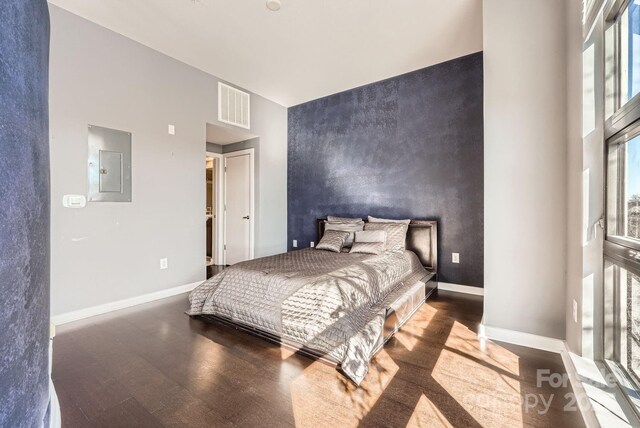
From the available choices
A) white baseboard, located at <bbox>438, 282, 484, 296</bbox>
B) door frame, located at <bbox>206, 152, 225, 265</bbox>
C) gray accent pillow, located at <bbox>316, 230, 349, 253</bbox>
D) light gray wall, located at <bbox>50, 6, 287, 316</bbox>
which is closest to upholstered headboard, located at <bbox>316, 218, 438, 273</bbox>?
white baseboard, located at <bbox>438, 282, 484, 296</bbox>

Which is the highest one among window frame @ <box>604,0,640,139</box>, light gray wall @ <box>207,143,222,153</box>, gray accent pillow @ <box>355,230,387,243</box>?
light gray wall @ <box>207,143,222,153</box>

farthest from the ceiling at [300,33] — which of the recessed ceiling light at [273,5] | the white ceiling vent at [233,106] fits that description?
the white ceiling vent at [233,106]

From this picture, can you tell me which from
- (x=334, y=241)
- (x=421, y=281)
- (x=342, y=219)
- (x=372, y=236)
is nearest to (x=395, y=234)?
(x=372, y=236)

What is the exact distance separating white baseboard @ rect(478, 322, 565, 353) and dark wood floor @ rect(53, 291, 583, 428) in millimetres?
77

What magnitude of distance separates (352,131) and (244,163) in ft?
6.39

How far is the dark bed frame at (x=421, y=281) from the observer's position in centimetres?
204

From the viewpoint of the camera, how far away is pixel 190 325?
255cm

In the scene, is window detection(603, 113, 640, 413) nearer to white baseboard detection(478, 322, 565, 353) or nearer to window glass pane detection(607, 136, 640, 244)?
window glass pane detection(607, 136, 640, 244)

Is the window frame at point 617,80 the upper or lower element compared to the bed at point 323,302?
upper

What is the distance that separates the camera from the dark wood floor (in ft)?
4.64

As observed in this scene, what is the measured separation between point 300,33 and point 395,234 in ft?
8.36

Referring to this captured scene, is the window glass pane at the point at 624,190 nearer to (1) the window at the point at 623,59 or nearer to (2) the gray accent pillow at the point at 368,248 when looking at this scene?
(1) the window at the point at 623,59

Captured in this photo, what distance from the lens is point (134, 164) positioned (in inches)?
123

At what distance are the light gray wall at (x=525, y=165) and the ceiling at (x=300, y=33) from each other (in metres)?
0.70
